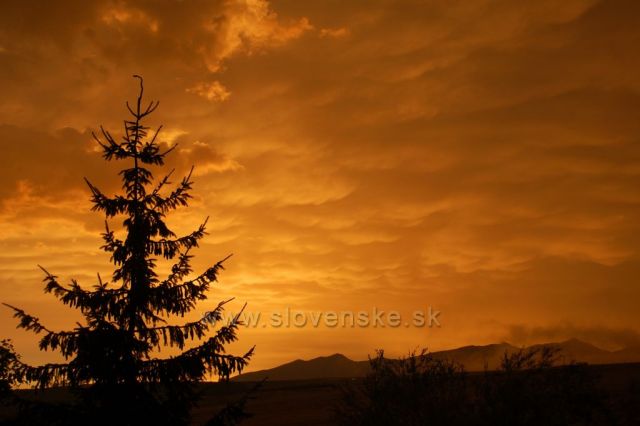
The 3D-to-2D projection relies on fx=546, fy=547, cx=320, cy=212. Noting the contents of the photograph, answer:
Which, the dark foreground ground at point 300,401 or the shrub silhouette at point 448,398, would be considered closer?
the shrub silhouette at point 448,398

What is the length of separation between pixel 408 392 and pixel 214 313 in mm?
9139

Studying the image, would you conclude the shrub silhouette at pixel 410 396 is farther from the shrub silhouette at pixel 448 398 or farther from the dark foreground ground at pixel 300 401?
the dark foreground ground at pixel 300 401

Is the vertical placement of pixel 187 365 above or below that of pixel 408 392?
above

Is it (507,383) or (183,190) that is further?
(507,383)

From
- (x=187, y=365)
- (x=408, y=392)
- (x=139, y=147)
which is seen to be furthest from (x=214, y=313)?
(x=408, y=392)

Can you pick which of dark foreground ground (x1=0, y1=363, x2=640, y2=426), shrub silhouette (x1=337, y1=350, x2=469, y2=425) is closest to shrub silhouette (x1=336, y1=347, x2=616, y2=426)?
shrub silhouette (x1=337, y1=350, x2=469, y2=425)

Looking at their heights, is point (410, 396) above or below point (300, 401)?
above

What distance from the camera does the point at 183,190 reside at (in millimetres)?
16750

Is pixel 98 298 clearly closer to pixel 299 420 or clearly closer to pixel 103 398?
pixel 103 398

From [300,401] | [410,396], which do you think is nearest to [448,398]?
[410,396]

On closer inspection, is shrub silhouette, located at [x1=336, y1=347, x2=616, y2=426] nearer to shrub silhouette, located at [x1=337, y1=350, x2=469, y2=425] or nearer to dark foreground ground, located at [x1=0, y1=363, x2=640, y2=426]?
shrub silhouette, located at [x1=337, y1=350, x2=469, y2=425]

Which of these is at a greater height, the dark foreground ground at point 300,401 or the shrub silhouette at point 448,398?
the shrub silhouette at point 448,398

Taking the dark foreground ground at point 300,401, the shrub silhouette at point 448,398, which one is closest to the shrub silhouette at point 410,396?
the shrub silhouette at point 448,398

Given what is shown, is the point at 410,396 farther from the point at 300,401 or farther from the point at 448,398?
the point at 300,401
